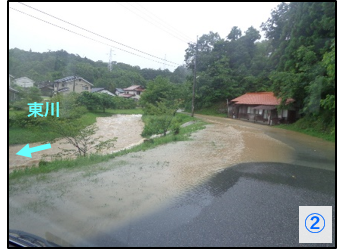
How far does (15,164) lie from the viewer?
8430mm

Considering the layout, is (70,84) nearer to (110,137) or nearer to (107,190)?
(110,137)

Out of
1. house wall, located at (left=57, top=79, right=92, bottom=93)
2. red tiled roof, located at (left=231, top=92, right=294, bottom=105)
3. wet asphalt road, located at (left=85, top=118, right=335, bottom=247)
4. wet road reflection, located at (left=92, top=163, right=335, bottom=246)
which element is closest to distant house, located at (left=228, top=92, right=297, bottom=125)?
red tiled roof, located at (left=231, top=92, right=294, bottom=105)

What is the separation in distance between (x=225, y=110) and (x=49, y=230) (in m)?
30.3

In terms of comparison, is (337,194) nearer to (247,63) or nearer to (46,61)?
(46,61)

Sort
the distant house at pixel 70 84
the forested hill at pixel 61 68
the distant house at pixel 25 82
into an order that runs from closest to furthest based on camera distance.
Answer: the forested hill at pixel 61 68 → the distant house at pixel 25 82 → the distant house at pixel 70 84

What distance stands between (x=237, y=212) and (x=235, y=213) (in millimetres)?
65

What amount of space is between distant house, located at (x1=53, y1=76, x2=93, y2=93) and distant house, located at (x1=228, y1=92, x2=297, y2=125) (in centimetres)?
1660

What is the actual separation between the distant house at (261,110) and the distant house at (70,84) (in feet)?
54.5

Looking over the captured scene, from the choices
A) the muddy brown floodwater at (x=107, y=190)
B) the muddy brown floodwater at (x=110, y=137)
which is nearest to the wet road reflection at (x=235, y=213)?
the muddy brown floodwater at (x=107, y=190)

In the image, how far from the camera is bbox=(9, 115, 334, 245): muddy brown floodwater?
338 cm

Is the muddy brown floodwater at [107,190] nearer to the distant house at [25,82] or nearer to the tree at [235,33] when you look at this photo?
the distant house at [25,82]

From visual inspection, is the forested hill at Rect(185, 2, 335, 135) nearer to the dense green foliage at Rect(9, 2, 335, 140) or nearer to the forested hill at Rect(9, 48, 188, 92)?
the dense green foliage at Rect(9, 2, 335, 140)

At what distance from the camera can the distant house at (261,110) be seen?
67.5ft
